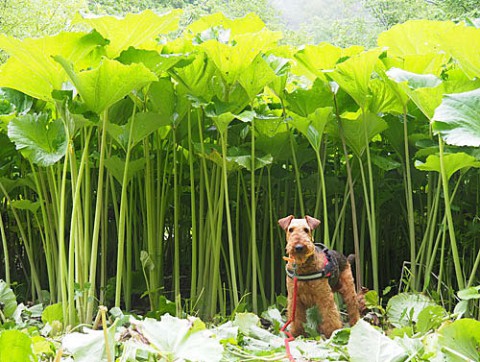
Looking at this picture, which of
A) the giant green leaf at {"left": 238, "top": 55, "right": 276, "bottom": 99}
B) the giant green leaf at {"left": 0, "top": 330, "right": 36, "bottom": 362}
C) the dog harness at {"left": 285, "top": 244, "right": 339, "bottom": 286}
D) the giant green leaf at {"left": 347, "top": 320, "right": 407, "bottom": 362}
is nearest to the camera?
the giant green leaf at {"left": 0, "top": 330, "right": 36, "bottom": 362}

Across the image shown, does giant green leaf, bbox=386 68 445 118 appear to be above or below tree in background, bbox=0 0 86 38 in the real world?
below

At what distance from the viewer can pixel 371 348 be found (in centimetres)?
81

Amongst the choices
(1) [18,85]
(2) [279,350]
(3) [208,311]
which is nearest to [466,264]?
(3) [208,311]

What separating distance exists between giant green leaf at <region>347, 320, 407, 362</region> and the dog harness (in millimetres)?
581

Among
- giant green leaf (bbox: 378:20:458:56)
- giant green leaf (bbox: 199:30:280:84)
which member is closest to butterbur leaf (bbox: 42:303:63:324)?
giant green leaf (bbox: 199:30:280:84)

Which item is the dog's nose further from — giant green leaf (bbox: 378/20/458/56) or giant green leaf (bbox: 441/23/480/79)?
giant green leaf (bbox: 378/20/458/56)

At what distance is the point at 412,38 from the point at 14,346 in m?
1.65

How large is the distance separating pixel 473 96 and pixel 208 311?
1146 mm

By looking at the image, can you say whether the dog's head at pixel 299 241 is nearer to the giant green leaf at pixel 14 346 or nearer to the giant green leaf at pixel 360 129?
the giant green leaf at pixel 360 129

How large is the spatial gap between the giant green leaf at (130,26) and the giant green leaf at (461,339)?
118 centimetres

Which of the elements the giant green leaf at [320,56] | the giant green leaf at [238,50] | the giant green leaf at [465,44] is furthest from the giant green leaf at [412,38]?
the giant green leaf at [238,50]

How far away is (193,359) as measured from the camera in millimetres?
730

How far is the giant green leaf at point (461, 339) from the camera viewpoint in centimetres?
85

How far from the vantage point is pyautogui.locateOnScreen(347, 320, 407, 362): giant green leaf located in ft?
2.64
